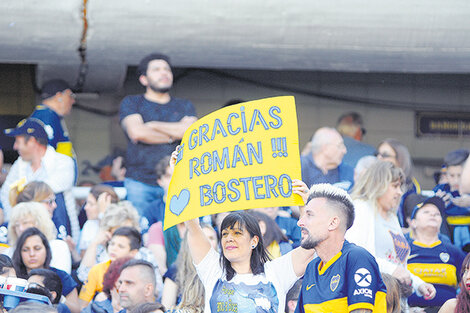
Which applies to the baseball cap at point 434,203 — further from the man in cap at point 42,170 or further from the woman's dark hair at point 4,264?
the woman's dark hair at point 4,264

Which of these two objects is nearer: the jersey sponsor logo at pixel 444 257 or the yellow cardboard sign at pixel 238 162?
the yellow cardboard sign at pixel 238 162

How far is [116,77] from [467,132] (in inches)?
182

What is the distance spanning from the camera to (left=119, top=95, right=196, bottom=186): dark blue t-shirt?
8466mm

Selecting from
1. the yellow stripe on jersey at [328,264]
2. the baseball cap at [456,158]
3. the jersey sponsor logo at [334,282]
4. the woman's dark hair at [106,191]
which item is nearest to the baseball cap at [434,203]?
the baseball cap at [456,158]

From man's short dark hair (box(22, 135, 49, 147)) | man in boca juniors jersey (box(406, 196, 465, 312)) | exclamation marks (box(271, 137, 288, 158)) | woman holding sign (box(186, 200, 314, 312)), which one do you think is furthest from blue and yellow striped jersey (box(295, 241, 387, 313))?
man's short dark hair (box(22, 135, 49, 147))

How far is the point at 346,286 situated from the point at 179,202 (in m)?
1.14

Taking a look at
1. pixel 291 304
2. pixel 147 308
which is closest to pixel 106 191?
pixel 147 308

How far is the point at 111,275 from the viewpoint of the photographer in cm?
677

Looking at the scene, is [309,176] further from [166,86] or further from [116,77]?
[116,77]

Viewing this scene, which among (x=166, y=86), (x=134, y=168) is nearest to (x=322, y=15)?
(x=166, y=86)

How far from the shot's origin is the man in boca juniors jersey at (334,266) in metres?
4.64

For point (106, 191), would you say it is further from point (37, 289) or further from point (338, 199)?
point (338, 199)

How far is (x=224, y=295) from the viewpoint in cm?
519

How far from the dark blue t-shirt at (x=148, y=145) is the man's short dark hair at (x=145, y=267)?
182cm
